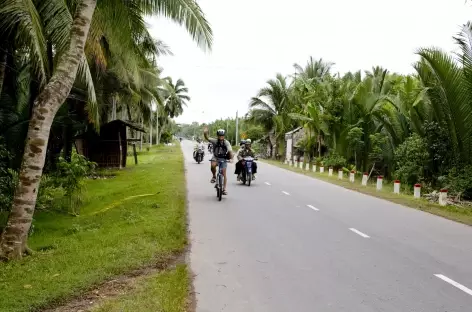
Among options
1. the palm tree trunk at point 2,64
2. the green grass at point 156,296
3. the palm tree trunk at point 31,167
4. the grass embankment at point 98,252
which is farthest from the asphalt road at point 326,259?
the palm tree trunk at point 2,64

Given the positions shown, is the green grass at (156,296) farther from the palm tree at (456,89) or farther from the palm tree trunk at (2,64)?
the palm tree at (456,89)

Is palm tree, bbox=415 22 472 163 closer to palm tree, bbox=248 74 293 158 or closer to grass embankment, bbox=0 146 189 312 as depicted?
grass embankment, bbox=0 146 189 312

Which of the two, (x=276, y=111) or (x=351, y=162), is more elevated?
(x=276, y=111)

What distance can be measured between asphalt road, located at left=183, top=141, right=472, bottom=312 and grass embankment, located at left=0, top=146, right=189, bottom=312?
1.37 feet

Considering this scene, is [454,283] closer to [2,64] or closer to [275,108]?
[2,64]

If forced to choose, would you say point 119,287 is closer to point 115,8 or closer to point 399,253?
point 399,253

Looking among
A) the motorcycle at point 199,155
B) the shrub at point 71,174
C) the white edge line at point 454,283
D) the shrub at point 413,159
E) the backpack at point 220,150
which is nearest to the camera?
the white edge line at point 454,283

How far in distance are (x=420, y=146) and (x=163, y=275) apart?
1391 cm

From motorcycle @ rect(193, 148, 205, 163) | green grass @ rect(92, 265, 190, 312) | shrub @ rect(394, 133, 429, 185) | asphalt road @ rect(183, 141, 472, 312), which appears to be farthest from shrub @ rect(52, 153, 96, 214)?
motorcycle @ rect(193, 148, 205, 163)

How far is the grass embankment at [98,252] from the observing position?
5094 mm

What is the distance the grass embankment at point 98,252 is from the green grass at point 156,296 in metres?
0.01

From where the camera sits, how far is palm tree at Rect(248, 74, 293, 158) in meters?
38.8

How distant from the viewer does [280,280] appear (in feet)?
18.7

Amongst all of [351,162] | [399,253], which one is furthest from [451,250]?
[351,162]
